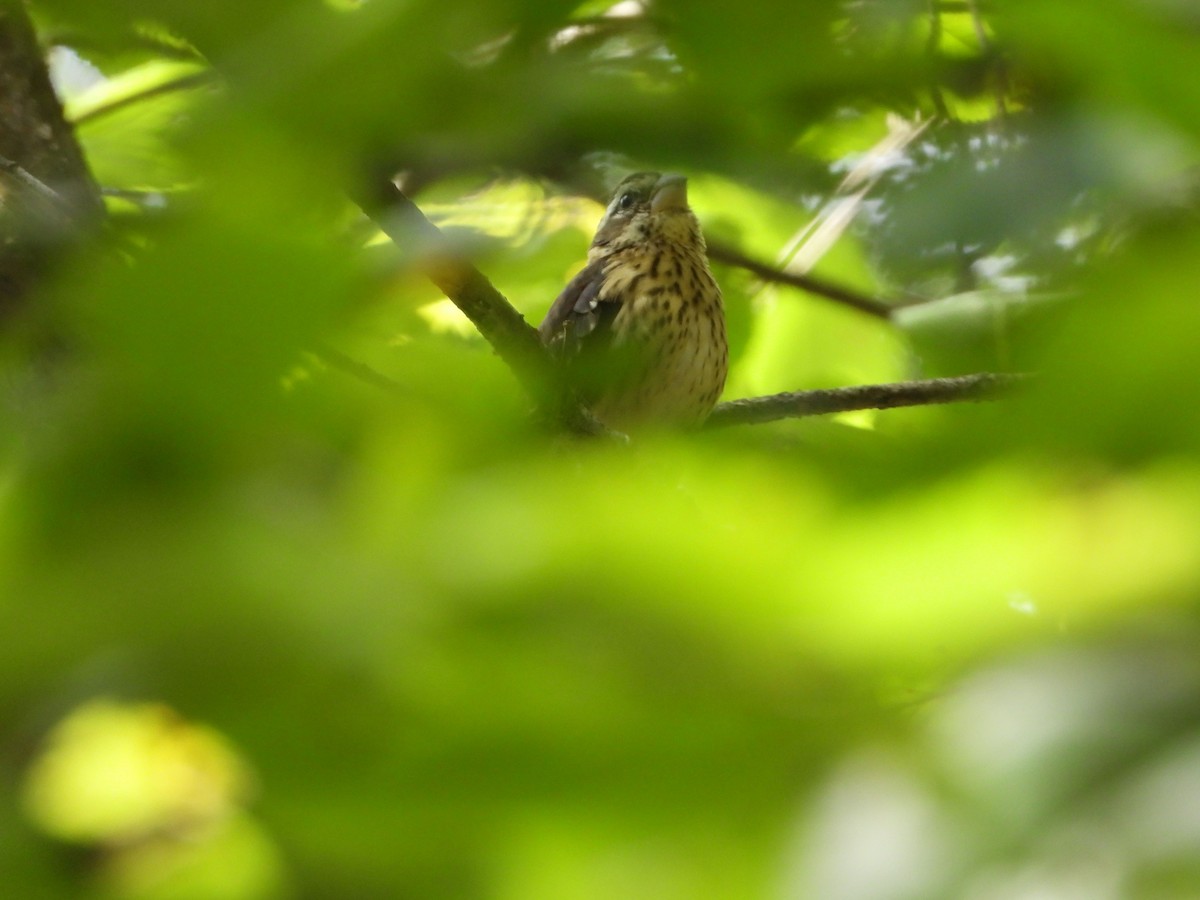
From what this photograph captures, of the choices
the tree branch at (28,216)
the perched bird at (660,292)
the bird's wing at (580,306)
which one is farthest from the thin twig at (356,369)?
the perched bird at (660,292)

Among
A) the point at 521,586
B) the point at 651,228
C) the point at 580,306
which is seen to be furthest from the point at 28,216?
the point at 651,228

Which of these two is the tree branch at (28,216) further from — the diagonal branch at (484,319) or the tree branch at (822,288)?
the tree branch at (822,288)

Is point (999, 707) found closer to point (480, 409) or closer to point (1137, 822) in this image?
point (1137, 822)

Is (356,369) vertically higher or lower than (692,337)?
lower

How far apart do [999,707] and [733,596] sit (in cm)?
8

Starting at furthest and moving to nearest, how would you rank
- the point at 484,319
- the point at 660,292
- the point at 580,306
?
1. the point at 660,292
2. the point at 580,306
3. the point at 484,319

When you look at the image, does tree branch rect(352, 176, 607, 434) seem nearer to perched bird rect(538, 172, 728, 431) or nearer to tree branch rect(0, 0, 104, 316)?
tree branch rect(0, 0, 104, 316)

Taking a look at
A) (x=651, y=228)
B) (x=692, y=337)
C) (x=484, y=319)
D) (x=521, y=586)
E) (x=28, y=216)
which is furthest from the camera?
(x=651, y=228)

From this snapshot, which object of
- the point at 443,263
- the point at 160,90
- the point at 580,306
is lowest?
the point at 443,263

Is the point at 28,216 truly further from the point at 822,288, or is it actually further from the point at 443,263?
the point at 822,288

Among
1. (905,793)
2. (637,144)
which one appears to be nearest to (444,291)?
(637,144)

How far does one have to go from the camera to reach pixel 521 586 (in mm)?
346

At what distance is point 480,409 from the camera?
40 centimetres

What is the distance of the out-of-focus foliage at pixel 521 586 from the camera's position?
0.33 metres
